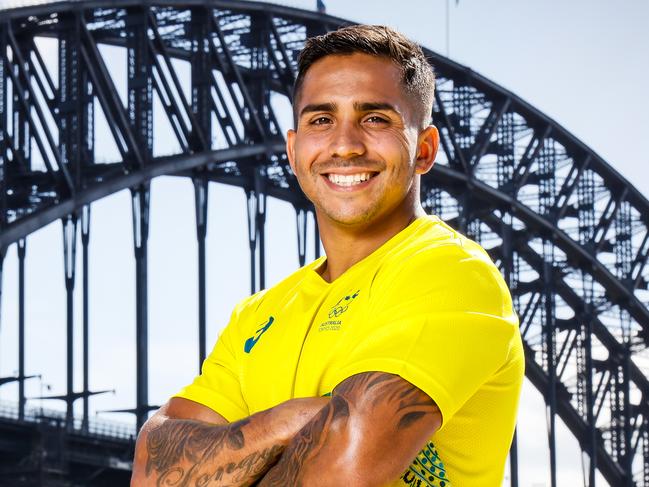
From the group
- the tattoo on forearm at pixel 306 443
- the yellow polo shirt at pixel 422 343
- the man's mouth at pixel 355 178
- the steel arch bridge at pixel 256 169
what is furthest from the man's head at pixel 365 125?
the steel arch bridge at pixel 256 169

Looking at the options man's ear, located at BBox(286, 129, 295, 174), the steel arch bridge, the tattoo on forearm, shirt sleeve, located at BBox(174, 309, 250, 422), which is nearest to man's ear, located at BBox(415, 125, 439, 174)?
man's ear, located at BBox(286, 129, 295, 174)

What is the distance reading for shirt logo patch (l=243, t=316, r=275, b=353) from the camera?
374 cm

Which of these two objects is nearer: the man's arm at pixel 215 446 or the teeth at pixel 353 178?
the man's arm at pixel 215 446

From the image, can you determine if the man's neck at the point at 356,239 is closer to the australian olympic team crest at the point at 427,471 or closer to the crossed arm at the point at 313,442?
the crossed arm at the point at 313,442

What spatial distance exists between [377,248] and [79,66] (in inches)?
879

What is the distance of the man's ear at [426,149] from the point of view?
372 centimetres

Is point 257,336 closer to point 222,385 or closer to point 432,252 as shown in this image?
point 222,385

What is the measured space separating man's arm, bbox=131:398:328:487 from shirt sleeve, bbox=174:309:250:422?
0.03m

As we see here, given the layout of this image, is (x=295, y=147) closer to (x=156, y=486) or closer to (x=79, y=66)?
(x=156, y=486)

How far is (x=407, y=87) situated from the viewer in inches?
143

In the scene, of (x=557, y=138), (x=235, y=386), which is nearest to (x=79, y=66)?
(x=557, y=138)

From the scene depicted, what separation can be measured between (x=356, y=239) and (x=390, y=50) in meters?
0.48

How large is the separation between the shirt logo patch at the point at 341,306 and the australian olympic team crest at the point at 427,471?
0.39 meters

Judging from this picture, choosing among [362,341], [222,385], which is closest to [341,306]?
[362,341]
